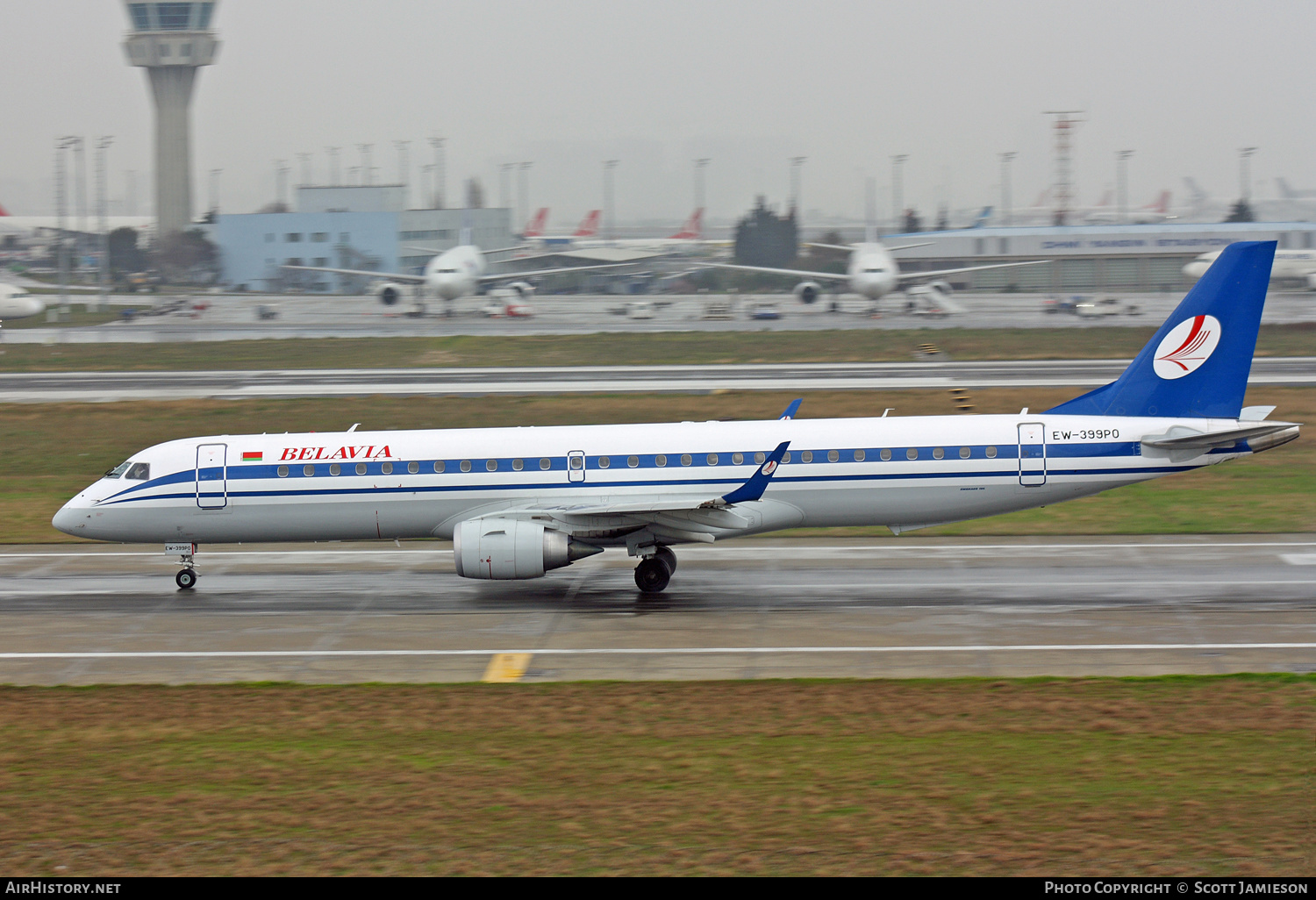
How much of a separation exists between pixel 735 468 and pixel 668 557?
94.8 inches

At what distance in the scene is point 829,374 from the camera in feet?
186

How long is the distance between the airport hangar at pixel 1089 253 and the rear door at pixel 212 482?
11580 centimetres

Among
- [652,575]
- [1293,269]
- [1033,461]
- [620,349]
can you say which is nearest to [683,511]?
[652,575]

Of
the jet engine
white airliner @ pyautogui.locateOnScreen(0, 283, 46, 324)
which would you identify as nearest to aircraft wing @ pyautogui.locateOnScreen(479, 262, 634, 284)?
white airliner @ pyautogui.locateOnScreen(0, 283, 46, 324)

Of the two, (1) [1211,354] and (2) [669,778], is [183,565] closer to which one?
(2) [669,778]

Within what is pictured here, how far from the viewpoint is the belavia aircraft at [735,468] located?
24250mm

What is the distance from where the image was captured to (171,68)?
197750mm

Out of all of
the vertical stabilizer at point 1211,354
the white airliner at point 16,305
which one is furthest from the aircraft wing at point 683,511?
the white airliner at point 16,305

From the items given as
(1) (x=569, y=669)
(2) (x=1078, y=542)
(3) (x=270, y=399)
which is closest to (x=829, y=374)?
(3) (x=270, y=399)

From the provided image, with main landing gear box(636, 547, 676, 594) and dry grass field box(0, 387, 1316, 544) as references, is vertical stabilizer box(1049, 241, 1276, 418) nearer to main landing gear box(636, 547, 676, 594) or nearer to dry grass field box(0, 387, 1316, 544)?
dry grass field box(0, 387, 1316, 544)

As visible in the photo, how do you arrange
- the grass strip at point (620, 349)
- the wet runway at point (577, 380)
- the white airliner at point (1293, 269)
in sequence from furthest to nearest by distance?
the white airliner at point (1293, 269) < the grass strip at point (620, 349) < the wet runway at point (577, 380)

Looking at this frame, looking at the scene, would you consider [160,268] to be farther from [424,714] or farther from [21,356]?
[424,714]

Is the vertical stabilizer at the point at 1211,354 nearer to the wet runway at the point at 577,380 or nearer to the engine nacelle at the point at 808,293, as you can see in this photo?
the wet runway at the point at 577,380

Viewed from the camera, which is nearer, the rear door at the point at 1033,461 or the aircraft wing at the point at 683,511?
the aircraft wing at the point at 683,511
